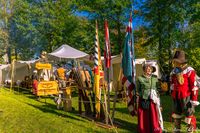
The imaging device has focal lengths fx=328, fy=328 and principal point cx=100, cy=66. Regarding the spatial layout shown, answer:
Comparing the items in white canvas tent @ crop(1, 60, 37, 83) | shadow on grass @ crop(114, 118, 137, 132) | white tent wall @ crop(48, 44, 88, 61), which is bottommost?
shadow on grass @ crop(114, 118, 137, 132)

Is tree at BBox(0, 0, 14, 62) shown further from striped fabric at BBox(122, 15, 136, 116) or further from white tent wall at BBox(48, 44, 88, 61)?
striped fabric at BBox(122, 15, 136, 116)

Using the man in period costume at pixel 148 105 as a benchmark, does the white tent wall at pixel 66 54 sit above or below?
above

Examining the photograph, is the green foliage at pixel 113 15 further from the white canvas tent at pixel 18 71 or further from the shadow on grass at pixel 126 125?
the shadow on grass at pixel 126 125

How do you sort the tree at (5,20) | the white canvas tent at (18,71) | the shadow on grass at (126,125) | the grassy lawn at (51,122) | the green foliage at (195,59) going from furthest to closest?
the tree at (5,20) < the white canvas tent at (18,71) < the green foliage at (195,59) < the shadow on grass at (126,125) < the grassy lawn at (51,122)

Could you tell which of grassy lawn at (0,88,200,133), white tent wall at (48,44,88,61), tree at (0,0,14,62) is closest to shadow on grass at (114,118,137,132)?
grassy lawn at (0,88,200,133)

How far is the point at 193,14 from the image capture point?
91.5 feet

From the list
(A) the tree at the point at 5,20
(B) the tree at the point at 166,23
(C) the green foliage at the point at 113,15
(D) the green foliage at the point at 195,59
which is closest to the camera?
(D) the green foliage at the point at 195,59

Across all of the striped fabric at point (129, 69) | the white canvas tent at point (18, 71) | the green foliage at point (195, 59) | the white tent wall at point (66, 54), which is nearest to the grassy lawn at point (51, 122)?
the striped fabric at point (129, 69)

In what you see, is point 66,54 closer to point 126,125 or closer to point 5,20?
point 126,125

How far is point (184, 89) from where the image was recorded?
238 inches

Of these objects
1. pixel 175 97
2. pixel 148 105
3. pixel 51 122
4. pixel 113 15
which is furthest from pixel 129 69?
pixel 113 15

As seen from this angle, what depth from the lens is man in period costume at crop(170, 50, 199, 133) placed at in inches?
236

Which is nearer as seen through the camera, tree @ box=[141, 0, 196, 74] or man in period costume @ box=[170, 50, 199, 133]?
man in period costume @ box=[170, 50, 199, 133]

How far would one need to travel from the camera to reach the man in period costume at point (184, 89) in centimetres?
600
